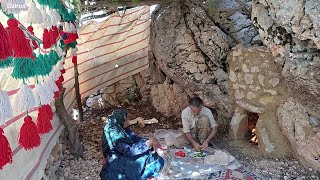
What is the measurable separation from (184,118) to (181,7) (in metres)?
2.15

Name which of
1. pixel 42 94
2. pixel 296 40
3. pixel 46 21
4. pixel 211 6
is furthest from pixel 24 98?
pixel 211 6

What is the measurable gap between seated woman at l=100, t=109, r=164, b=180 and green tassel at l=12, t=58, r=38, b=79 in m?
2.28

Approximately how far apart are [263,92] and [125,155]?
85.1 inches

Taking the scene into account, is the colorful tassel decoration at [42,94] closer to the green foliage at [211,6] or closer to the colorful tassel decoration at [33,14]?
the colorful tassel decoration at [33,14]

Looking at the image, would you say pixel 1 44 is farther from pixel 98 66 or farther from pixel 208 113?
pixel 98 66

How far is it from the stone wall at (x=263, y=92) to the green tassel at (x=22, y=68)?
3.53 metres

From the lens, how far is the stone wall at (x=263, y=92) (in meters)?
4.86

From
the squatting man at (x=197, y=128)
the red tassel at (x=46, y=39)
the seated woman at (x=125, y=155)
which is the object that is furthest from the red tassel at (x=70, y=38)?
the squatting man at (x=197, y=128)

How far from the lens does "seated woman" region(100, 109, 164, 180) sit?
421 cm

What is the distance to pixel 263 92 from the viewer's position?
4973 millimetres

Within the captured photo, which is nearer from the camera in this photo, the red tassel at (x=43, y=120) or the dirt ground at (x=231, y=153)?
the red tassel at (x=43, y=120)

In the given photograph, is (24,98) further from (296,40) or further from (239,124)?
(239,124)

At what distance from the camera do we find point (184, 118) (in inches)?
201

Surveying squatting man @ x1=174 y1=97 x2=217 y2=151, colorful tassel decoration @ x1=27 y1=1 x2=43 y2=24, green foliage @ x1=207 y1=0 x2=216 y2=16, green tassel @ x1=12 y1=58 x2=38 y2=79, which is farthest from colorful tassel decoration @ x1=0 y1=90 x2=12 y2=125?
green foliage @ x1=207 y1=0 x2=216 y2=16
